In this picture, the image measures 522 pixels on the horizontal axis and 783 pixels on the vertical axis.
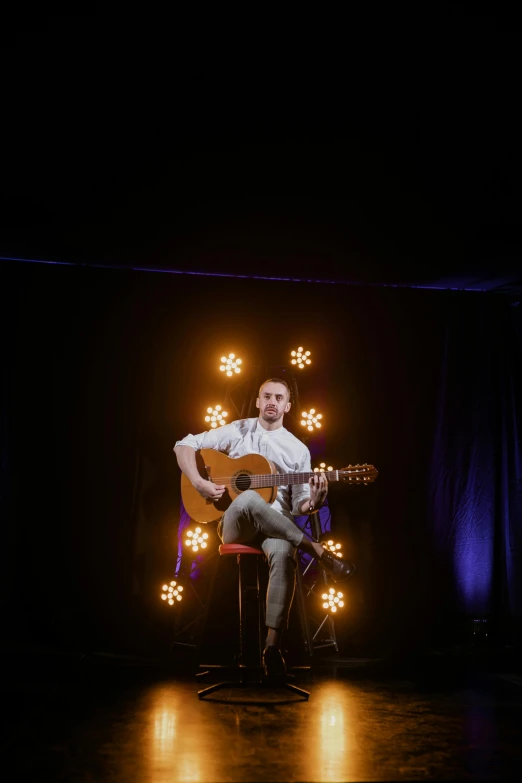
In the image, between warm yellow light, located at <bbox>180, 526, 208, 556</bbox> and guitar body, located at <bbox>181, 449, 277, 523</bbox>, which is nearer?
guitar body, located at <bbox>181, 449, 277, 523</bbox>

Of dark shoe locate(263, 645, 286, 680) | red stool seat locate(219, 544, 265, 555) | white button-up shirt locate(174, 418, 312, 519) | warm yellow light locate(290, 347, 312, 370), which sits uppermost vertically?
warm yellow light locate(290, 347, 312, 370)

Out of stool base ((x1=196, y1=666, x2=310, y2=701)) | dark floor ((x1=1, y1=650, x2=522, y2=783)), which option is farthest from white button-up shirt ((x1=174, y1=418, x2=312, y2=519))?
dark floor ((x1=1, y1=650, x2=522, y2=783))

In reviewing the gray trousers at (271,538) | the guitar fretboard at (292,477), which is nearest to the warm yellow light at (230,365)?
the guitar fretboard at (292,477)

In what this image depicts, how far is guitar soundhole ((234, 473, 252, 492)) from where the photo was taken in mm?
4285

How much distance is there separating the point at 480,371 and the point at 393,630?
2.24m

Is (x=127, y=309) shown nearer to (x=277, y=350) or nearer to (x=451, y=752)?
(x=277, y=350)

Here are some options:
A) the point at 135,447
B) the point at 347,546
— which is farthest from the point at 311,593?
the point at 135,447

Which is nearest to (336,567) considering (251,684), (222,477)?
(251,684)

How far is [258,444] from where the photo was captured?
4.67m

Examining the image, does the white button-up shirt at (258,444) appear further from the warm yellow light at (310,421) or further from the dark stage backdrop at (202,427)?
the dark stage backdrop at (202,427)

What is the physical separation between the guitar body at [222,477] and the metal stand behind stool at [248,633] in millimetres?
378

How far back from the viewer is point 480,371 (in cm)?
550

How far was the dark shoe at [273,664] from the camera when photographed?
11.3 ft

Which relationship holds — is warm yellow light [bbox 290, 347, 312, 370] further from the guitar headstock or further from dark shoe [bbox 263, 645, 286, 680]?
dark shoe [bbox 263, 645, 286, 680]
